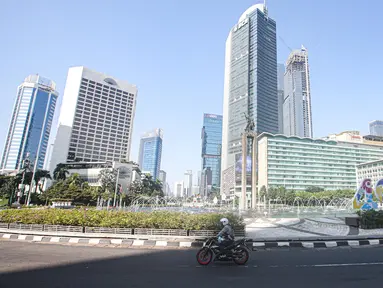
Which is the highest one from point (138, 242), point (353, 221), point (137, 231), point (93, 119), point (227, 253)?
point (93, 119)

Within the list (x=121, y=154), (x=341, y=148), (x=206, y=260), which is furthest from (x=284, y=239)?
(x=341, y=148)

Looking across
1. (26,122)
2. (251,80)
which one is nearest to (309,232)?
(251,80)

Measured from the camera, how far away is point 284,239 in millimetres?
12336

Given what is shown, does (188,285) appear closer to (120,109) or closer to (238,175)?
(238,175)

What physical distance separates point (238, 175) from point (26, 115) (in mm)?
129193

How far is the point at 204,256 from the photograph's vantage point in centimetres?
791

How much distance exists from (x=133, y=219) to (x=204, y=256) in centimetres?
637

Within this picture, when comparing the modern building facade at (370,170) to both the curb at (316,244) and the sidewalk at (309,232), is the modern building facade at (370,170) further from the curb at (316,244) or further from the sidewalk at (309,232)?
the curb at (316,244)

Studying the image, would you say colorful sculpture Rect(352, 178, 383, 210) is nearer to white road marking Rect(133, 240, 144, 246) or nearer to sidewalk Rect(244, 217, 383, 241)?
sidewalk Rect(244, 217, 383, 241)

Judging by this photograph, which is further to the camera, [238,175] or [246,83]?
[246,83]

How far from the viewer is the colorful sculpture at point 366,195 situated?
70.4 ft

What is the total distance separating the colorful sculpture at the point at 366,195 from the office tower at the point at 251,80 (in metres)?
133

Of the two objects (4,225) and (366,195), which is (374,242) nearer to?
(366,195)

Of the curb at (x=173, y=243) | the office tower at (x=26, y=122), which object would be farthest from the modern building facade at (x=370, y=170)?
the office tower at (x=26, y=122)
